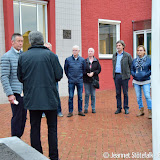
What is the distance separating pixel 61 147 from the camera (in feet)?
15.6

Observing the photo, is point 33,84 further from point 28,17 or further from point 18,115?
point 28,17

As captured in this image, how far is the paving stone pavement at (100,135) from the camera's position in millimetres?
4418

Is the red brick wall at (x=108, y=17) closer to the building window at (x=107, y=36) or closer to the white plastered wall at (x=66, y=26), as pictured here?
the building window at (x=107, y=36)

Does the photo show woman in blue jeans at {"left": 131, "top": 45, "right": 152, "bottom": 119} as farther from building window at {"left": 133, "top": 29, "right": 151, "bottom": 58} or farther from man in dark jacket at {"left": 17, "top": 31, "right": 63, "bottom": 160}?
building window at {"left": 133, "top": 29, "right": 151, "bottom": 58}

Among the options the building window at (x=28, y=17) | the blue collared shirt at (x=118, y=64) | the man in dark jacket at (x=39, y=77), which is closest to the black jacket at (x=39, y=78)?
the man in dark jacket at (x=39, y=77)

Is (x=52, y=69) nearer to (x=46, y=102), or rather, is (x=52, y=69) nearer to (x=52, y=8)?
(x=46, y=102)

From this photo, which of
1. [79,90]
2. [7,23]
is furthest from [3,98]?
[79,90]

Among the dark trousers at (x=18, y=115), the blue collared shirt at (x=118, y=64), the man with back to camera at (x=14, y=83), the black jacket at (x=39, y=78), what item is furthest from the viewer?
the blue collared shirt at (x=118, y=64)

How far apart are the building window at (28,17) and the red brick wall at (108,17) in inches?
77.4

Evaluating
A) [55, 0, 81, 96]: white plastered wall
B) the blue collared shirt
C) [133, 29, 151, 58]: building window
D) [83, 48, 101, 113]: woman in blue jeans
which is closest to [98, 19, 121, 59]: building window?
[133, 29, 151, 58]: building window

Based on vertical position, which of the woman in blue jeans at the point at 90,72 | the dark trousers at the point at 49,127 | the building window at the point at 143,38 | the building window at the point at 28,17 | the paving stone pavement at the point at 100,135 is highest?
the building window at the point at 28,17

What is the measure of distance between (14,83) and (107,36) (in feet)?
31.5

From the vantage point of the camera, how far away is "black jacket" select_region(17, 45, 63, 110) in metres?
3.68

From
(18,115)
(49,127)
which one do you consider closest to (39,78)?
(49,127)
